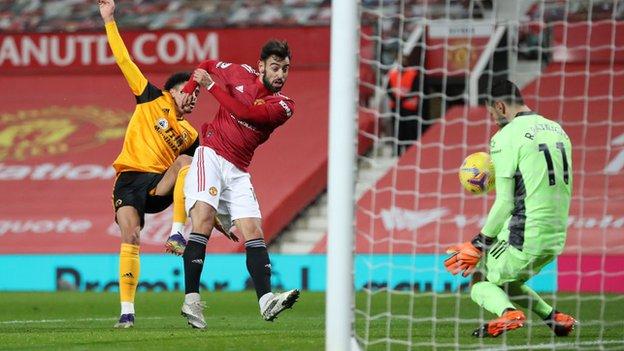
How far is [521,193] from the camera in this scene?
24.8 feet

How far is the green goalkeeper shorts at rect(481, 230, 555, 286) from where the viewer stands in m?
7.60

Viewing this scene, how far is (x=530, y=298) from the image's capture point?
312 inches

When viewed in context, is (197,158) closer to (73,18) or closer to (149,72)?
(149,72)

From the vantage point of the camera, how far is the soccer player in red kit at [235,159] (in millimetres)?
7918

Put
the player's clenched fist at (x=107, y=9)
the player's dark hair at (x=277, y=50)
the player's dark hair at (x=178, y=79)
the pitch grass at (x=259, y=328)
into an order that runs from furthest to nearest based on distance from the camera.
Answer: the player's dark hair at (x=178, y=79) → the player's clenched fist at (x=107, y=9) → the player's dark hair at (x=277, y=50) → the pitch grass at (x=259, y=328)

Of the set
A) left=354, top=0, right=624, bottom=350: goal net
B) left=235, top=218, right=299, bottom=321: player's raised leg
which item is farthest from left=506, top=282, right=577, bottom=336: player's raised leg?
left=354, top=0, right=624, bottom=350: goal net

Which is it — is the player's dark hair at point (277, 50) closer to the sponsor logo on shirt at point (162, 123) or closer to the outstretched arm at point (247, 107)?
the outstretched arm at point (247, 107)

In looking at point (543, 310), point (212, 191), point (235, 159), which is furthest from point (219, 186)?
point (543, 310)

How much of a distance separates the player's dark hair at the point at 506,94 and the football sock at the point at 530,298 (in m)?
1.24

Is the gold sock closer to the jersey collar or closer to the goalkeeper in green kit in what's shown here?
the jersey collar

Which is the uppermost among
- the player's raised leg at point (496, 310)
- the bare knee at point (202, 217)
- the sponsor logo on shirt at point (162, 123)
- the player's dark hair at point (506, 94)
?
the player's dark hair at point (506, 94)

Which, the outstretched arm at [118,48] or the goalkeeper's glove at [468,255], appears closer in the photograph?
the goalkeeper's glove at [468,255]

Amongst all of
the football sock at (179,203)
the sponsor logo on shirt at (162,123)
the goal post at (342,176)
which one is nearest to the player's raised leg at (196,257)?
the football sock at (179,203)

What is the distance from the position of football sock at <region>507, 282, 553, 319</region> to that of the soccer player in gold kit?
2351 millimetres
